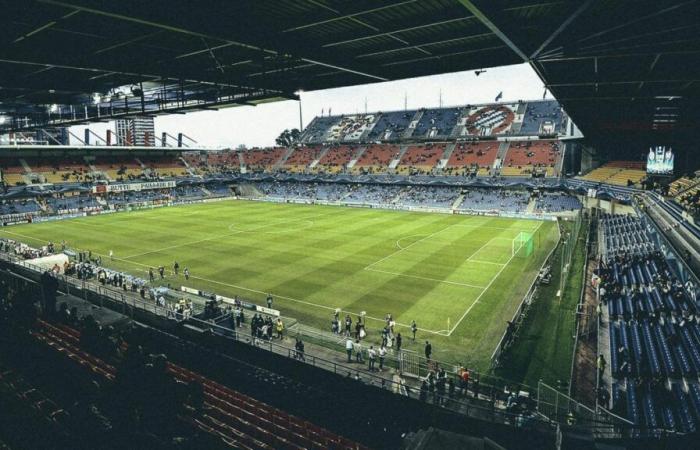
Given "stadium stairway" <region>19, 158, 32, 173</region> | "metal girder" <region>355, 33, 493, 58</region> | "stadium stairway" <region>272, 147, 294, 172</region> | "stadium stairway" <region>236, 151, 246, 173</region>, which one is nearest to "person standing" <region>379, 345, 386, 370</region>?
"metal girder" <region>355, 33, 493, 58</region>

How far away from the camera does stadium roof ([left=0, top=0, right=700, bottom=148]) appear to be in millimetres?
8227

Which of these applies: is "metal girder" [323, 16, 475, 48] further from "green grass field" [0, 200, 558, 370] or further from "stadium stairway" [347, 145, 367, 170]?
"stadium stairway" [347, 145, 367, 170]

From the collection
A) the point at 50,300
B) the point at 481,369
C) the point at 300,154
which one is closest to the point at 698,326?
the point at 481,369

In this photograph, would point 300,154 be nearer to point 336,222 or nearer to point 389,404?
point 336,222

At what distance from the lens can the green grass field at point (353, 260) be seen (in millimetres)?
22125

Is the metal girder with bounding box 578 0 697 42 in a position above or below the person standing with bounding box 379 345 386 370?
above

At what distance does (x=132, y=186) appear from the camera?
7131cm

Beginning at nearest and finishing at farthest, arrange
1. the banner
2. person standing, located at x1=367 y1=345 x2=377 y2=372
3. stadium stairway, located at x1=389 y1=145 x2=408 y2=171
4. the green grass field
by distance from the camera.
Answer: person standing, located at x1=367 y1=345 x2=377 y2=372
the green grass field
the banner
stadium stairway, located at x1=389 y1=145 x2=408 y2=171

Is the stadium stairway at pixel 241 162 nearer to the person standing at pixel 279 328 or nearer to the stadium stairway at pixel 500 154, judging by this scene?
the stadium stairway at pixel 500 154

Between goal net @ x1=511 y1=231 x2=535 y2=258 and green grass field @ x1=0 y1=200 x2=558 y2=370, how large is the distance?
60 centimetres

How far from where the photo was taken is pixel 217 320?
1755 centimetres

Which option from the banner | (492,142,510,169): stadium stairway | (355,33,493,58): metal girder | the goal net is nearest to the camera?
(355,33,493,58): metal girder

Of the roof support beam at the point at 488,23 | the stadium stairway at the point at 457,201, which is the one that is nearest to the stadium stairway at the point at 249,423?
the roof support beam at the point at 488,23

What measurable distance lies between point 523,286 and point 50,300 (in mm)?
24783
